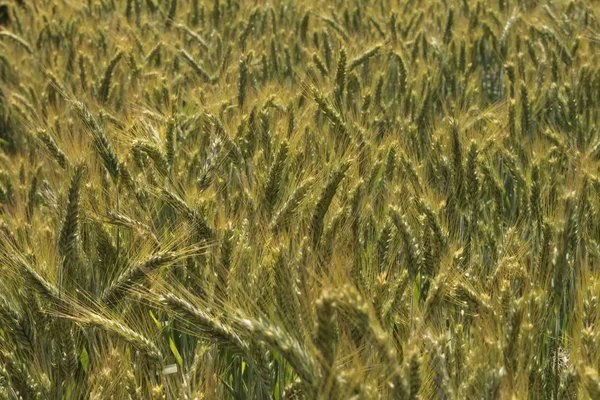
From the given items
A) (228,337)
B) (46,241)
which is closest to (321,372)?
(228,337)

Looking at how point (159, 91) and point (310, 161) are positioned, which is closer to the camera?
point (310, 161)

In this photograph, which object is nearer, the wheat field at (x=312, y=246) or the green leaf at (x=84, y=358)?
the wheat field at (x=312, y=246)

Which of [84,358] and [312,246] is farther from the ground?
[312,246]

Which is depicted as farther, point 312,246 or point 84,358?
point 84,358

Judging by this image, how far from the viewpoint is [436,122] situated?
2.65 meters

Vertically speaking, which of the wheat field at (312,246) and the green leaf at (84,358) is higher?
the wheat field at (312,246)

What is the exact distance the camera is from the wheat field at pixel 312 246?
4.47 ft

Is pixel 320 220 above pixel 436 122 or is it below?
above

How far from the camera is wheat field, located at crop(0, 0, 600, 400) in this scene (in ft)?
4.47

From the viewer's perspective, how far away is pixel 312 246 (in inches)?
68.1

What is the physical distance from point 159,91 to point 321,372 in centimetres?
196

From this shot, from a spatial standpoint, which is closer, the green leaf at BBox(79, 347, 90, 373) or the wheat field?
the wheat field

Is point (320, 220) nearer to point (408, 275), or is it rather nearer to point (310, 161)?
point (408, 275)

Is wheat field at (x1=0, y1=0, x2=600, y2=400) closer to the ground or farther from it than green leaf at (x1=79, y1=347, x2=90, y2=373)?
farther from it
